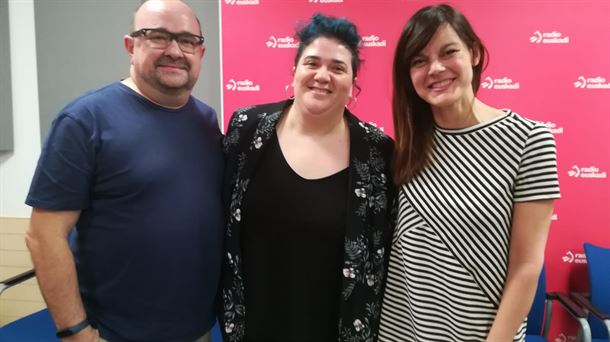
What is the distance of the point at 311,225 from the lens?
4.45 ft

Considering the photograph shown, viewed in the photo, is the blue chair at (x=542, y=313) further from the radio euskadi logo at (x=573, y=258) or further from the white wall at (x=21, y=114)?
the white wall at (x=21, y=114)

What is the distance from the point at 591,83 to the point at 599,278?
118 centimetres

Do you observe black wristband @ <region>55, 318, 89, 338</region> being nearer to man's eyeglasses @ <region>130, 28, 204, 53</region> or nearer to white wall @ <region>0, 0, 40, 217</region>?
Result: man's eyeglasses @ <region>130, 28, 204, 53</region>

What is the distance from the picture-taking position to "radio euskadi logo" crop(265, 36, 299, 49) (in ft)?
8.27

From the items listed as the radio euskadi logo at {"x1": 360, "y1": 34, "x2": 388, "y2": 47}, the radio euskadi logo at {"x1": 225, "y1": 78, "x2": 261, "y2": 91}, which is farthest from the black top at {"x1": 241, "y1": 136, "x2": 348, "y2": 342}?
the radio euskadi logo at {"x1": 360, "y1": 34, "x2": 388, "y2": 47}

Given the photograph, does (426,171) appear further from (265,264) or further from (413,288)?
(265,264)

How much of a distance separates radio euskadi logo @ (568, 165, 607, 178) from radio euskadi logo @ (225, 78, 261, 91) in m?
2.07

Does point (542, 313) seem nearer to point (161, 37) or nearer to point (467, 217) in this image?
point (467, 217)

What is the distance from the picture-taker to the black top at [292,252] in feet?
4.47

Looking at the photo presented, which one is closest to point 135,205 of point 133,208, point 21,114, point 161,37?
point 133,208

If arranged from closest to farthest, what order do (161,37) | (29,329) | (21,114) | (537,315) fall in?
(161,37) → (29,329) → (537,315) → (21,114)

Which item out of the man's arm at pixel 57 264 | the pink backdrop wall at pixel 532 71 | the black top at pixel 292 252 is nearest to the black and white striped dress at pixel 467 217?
the black top at pixel 292 252

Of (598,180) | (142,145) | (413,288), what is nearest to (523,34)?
(598,180)

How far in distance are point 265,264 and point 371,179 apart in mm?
487
